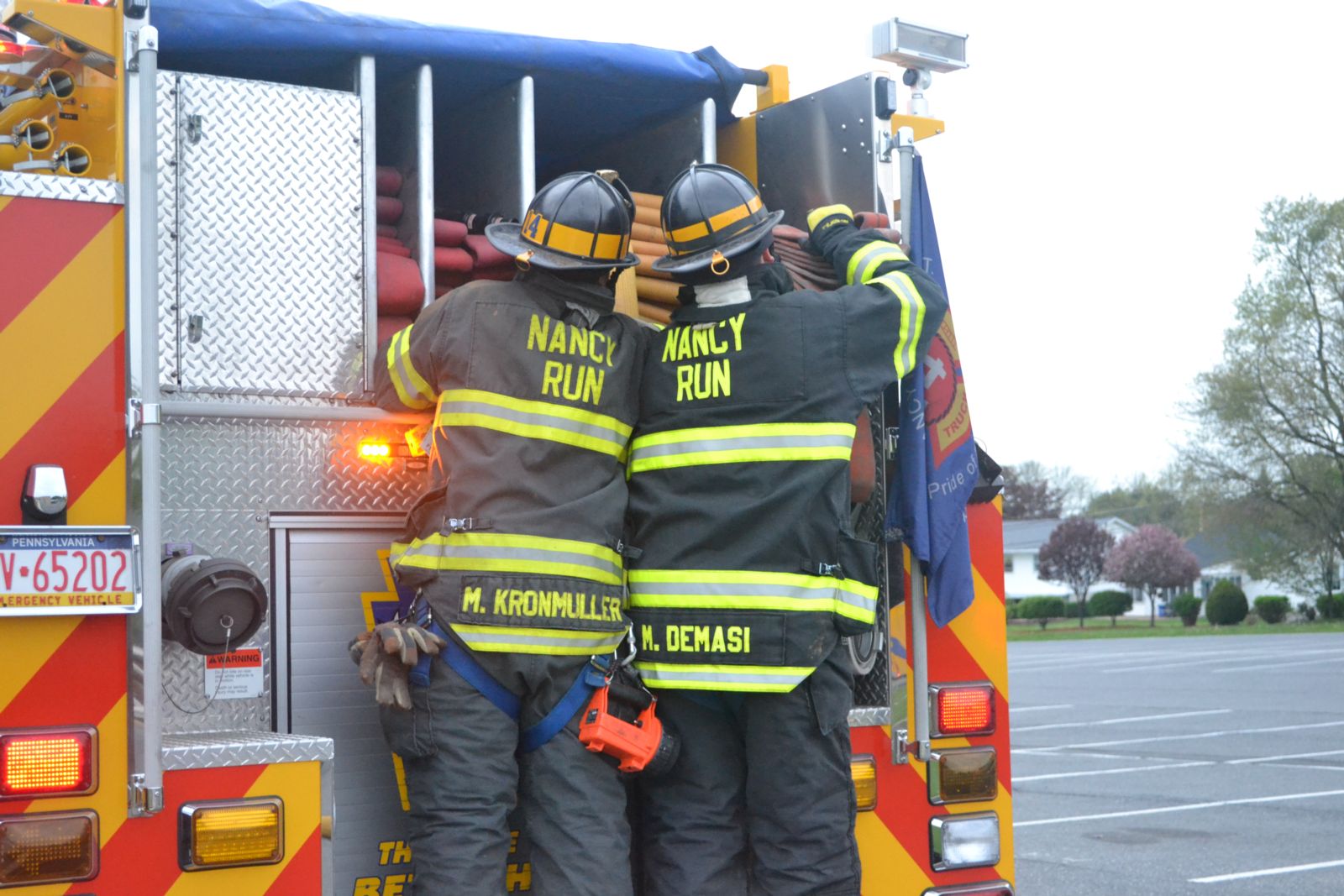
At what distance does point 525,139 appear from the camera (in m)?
3.86

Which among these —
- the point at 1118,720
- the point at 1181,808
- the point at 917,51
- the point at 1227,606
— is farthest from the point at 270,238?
the point at 1227,606

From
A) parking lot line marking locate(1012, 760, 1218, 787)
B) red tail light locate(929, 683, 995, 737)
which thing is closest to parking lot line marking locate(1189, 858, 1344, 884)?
parking lot line marking locate(1012, 760, 1218, 787)

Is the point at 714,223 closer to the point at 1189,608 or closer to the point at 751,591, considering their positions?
the point at 751,591

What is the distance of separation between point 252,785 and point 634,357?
4.18ft

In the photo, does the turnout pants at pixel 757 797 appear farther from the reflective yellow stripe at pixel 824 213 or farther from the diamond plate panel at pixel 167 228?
the diamond plate panel at pixel 167 228

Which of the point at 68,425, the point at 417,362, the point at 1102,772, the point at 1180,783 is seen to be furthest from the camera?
the point at 1102,772

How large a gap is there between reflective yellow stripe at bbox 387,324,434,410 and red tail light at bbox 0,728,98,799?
0.97 meters

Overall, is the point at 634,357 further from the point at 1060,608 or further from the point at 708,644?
the point at 1060,608

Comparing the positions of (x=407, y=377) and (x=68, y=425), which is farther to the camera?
(x=407, y=377)

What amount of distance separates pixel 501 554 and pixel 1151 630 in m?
45.8

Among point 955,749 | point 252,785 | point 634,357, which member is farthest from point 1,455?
point 955,749

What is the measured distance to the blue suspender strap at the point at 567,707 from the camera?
313cm

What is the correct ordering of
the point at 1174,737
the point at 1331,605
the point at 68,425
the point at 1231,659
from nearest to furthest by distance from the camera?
the point at 68,425, the point at 1174,737, the point at 1231,659, the point at 1331,605

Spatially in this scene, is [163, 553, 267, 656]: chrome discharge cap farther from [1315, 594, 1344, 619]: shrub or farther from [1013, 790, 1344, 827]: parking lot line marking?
[1315, 594, 1344, 619]: shrub
